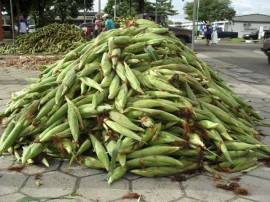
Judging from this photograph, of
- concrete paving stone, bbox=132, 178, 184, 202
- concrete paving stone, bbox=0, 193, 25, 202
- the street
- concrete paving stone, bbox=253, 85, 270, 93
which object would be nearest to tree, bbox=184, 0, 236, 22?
the street

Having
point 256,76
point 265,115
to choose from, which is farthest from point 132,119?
point 256,76

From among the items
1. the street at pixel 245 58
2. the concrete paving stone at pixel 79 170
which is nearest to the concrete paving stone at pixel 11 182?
the concrete paving stone at pixel 79 170

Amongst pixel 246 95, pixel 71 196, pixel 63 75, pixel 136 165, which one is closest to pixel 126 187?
pixel 136 165

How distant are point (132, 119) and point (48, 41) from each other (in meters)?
13.5

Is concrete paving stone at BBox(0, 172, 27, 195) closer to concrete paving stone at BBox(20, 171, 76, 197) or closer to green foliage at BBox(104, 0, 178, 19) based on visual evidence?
concrete paving stone at BBox(20, 171, 76, 197)

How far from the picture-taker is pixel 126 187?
3105 mm

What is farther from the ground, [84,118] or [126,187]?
[84,118]

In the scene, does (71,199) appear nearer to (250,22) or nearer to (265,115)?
(265,115)

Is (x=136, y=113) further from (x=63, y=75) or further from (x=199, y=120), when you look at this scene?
(x=63, y=75)

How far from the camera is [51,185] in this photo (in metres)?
3.14

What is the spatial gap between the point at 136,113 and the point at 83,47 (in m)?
1.87

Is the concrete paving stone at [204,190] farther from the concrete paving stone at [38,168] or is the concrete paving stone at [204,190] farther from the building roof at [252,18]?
the building roof at [252,18]

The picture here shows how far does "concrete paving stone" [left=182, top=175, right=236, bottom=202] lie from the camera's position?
298 cm

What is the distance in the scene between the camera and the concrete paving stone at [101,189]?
296 cm
